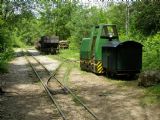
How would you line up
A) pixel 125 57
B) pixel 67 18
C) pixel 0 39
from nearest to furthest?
1. pixel 125 57
2. pixel 0 39
3. pixel 67 18

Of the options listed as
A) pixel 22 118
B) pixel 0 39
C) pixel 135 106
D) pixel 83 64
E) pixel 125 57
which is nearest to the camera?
pixel 22 118

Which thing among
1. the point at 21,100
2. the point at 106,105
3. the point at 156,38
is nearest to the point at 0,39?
the point at 156,38

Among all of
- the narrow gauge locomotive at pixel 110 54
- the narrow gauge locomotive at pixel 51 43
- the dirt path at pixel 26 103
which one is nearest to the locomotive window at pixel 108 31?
the narrow gauge locomotive at pixel 110 54

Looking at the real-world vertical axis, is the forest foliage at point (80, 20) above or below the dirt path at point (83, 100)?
above

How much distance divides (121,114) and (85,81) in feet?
26.6

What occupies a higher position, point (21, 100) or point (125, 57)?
point (125, 57)

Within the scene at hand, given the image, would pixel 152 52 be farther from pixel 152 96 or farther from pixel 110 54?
pixel 152 96

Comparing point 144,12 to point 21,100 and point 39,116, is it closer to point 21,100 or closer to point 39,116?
point 21,100

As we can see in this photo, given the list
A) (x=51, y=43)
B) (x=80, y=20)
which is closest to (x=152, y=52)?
(x=80, y=20)

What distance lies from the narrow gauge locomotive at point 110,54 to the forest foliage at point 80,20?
5.87ft

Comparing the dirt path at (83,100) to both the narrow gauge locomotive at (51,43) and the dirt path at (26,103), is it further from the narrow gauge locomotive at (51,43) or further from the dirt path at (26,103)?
the narrow gauge locomotive at (51,43)

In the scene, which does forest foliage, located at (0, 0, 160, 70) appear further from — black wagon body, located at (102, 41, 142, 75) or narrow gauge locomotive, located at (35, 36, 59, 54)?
narrow gauge locomotive, located at (35, 36, 59, 54)

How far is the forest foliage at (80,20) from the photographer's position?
26.0m

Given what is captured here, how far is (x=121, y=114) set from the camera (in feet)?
39.3
